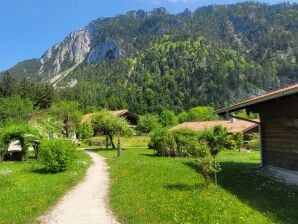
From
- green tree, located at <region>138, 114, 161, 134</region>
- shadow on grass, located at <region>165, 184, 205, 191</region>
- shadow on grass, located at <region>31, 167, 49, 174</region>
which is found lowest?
shadow on grass, located at <region>165, 184, 205, 191</region>

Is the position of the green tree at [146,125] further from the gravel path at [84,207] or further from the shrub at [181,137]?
the gravel path at [84,207]

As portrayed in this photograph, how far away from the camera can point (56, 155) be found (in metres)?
31.5

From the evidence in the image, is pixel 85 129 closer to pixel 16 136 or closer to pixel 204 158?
pixel 16 136

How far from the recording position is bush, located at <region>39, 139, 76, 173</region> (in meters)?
31.3

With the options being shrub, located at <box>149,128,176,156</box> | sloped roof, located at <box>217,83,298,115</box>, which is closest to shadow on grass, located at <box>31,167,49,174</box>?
sloped roof, located at <box>217,83,298,115</box>

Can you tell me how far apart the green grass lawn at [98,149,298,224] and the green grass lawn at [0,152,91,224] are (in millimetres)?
2786

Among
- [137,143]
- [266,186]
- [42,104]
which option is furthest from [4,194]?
[42,104]

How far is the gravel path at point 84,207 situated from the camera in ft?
52.0

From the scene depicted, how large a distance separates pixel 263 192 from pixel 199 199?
12.4 ft

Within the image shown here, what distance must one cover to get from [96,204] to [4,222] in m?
4.37

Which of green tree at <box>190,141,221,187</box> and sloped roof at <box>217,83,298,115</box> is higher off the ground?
sloped roof at <box>217,83,298,115</box>

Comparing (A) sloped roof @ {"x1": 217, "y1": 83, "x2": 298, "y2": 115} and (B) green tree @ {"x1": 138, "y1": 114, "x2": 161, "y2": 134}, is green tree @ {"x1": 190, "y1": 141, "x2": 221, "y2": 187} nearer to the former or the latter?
(A) sloped roof @ {"x1": 217, "y1": 83, "x2": 298, "y2": 115}

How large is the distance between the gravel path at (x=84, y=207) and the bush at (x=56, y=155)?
5.52m

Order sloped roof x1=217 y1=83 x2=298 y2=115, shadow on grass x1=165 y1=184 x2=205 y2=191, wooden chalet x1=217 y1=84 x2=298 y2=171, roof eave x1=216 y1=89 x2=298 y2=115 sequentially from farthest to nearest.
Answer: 1. wooden chalet x1=217 y1=84 x2=298 y2=171
2. shadow on grass x1=165 y1=184 x2=205 y2=191
3. roof eave x1=216 y1=89 x2=298 y2=115
4. sloped roof x1=217 y1=83 x2=298 y2=115
